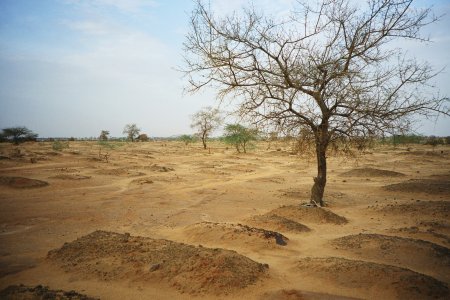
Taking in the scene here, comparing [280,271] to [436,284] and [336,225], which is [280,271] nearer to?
[436,284]

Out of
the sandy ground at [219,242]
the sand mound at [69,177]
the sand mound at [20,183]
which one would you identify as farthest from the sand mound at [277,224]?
the sand mound at [69,177]

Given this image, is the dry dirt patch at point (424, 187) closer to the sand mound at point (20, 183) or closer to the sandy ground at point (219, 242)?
the sandy ground at point (219, 242)

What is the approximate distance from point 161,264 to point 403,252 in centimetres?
441

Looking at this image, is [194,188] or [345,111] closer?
[345,111]

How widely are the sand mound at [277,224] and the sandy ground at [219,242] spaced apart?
0.03m

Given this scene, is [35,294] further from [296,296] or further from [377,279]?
[377,279]

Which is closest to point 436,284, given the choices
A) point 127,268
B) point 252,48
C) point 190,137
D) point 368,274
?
point 368,274

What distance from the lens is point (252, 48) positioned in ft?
25.8

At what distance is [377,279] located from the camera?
4215mm

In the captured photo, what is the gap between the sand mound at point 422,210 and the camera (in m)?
8.26

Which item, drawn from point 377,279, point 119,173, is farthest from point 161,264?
point 119,173

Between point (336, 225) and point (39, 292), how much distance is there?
676 cm

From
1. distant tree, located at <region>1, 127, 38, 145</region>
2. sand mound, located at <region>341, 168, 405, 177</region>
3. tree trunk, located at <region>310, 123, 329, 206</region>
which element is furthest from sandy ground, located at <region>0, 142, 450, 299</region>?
distant tree, located at <region>1, 127, 38, 145</region>

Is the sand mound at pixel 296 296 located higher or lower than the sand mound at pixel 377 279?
lower
